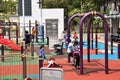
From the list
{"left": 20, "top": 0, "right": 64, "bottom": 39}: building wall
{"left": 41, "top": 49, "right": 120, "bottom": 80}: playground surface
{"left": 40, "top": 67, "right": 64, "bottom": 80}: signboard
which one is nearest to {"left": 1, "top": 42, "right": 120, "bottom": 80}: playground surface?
{"left": 41, "top": 49, "right": 120, "bottom": 80}: playground surface

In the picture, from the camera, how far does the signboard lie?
8.80 m

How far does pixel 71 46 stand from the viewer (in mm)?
22906

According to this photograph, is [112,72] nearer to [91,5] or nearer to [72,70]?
[72,70]

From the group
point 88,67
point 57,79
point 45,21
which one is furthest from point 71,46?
point 45,21

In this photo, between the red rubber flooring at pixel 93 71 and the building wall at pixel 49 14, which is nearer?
the red rubber flooring at pixel 93 71

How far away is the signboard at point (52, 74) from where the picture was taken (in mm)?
8805

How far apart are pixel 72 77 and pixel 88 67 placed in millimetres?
3696

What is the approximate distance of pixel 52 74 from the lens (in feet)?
29.3

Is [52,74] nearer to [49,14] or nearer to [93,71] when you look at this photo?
[93,71]

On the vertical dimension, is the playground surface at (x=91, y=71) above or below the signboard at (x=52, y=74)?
below

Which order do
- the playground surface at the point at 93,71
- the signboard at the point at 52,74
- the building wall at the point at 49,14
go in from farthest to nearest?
1. the building wall at the point at 49,14
2. the playground surface at the point at 93,71
3. the signboard at the point at 52,74

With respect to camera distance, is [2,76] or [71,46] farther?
[71,46]

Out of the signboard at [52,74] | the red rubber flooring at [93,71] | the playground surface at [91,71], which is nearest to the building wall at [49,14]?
the playground surface at [91,71]

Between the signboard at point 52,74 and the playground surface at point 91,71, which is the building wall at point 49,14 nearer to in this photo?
the playground surface at point 91,71
